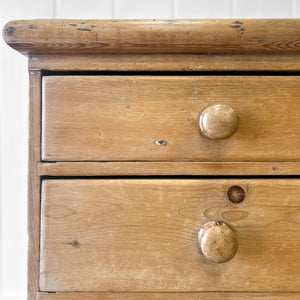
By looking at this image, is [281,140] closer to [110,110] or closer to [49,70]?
[110,110]

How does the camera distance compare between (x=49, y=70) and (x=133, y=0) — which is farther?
(x=133, y=0)

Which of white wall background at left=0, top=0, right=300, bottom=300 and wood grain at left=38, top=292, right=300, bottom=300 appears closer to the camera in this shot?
wood grain at left=38, top=292, right=300, bottom=300

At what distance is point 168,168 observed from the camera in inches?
17.9

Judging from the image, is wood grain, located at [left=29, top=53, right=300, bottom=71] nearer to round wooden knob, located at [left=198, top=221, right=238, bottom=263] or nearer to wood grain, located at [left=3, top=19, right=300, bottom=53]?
wood grain, located at [left=3, top=19, right=300, bottom=53]

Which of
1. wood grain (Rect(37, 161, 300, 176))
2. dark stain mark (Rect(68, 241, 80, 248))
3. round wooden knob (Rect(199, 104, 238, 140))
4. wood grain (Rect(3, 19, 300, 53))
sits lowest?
dark stain mark (Rect(68, 241, 80, 248))

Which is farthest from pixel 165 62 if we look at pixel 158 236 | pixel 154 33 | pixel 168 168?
pixel 158 236

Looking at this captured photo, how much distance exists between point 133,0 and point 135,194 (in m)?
0.62

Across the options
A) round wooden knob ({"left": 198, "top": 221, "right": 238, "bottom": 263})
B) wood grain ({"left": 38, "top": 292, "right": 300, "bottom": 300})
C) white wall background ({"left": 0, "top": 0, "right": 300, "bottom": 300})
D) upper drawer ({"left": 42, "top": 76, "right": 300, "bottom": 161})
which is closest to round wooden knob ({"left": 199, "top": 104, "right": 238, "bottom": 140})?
upper drawer ({"left": 42, "top": 76, "right": 300, "bottom": 161})

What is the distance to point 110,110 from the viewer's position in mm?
453

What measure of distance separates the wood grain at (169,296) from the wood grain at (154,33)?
14.2 inches

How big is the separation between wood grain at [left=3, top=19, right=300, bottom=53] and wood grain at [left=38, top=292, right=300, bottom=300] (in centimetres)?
36

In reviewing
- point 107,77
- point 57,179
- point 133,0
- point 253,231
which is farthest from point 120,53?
point 133,0

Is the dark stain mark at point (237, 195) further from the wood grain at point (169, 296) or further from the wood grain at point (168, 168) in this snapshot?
the wood grain at point (169, 296)

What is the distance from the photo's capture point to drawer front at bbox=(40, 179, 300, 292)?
451 mm
